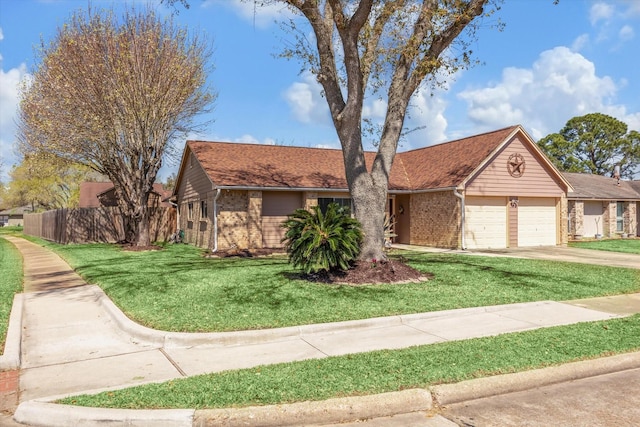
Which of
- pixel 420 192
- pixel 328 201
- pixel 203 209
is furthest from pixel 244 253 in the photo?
pixel 420 192

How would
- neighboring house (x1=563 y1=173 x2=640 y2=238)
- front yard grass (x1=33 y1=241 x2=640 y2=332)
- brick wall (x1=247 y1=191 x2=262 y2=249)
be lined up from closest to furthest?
1. front yard grass (x1=33 y1=241 x2=640 y2=332)
2. brick wall (x1=247 y1=191 x2=262 y2=249)
3. neighboring house (x1=563 y1=173 x2=640 y2=238)

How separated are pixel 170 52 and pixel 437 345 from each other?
1961 centimetres

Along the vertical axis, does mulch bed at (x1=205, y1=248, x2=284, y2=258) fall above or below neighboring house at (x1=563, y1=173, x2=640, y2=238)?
below

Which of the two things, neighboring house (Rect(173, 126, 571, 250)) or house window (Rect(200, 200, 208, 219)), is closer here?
neighboring house (Rect(173, 126, 571, 250))

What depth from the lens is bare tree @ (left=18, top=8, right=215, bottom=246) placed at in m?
20.8

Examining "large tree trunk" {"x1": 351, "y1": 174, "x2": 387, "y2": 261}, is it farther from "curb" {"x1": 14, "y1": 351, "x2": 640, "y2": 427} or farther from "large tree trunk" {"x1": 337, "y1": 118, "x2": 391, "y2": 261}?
"curb" {"x1": 14, "y1": 351, "x2": 640, "y2": 427}

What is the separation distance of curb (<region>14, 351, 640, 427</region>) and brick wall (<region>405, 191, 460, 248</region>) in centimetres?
1709

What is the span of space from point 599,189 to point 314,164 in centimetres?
1881

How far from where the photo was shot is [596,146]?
55.2m

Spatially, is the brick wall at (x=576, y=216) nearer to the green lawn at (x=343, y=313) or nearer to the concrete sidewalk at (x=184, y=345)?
the green lawn at (x=343, y=313)

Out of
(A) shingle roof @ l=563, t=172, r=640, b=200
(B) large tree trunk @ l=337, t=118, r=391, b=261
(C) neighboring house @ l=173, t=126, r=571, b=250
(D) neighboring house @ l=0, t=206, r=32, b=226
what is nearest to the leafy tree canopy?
(A) shingle roof @ l=563, t=172, r=640, b=200

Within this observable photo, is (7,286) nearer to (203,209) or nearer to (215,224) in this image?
(215,224)

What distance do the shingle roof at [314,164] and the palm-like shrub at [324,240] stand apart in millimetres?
9768

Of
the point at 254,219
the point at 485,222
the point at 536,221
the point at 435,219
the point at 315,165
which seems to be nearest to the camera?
the point at 254,219
